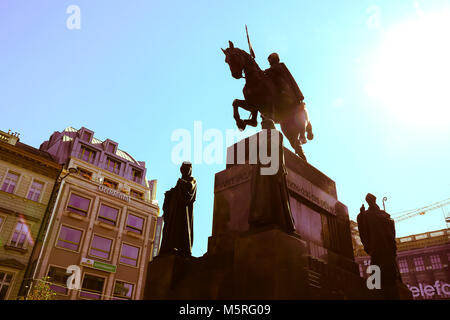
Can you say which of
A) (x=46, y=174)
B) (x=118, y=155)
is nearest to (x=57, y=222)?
(x=46, y=174)

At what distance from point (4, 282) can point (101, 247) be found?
1011 centimetres

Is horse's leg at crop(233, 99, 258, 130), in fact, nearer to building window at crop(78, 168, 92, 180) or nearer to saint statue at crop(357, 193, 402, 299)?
saint statue at crop(357, 193, 402, 299)

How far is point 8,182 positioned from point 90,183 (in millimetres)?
8907

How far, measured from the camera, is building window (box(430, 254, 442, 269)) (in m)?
50.5

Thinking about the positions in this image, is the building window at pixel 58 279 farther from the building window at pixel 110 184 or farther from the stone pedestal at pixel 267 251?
the stone pedestal at pixel 267 251

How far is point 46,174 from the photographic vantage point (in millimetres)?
34531

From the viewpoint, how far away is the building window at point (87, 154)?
4228 cm

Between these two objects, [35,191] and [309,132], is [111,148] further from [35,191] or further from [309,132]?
[309,132]

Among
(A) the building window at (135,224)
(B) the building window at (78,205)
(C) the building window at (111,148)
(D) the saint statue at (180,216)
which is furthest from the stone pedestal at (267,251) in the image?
(C) the building window at (111,148)

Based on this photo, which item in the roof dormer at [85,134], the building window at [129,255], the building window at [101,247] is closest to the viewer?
the building window at [101,247]

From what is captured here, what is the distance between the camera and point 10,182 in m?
31.7

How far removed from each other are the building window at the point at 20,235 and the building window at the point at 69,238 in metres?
3.34

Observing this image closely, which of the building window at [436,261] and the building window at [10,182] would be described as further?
the building window at [436,261]
